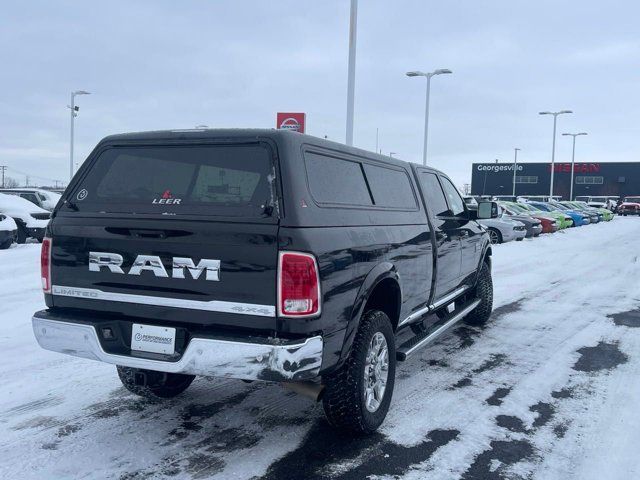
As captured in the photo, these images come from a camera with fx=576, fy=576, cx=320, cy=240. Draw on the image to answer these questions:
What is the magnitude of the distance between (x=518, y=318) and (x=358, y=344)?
494 cm

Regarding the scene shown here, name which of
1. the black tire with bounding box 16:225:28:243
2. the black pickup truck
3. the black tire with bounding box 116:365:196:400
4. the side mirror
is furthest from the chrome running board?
the black tire with bounding box 16:225:28:243

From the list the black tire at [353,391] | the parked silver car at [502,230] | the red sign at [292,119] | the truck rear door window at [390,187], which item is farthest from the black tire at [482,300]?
the parked silver car at [502,230]

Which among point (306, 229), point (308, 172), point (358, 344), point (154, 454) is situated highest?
point (308, 172)

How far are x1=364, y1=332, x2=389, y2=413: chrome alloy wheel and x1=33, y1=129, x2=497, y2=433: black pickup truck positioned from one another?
0.6 inches

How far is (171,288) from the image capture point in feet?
11.4

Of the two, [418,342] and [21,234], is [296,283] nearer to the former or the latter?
[418,342]

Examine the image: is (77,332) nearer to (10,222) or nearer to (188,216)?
(188,216)

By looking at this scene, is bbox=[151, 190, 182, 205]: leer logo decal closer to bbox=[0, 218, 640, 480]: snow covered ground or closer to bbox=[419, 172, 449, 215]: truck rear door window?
bbox=[0, 218, 640, 480]: snow covered ground

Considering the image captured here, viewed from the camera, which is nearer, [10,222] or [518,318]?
[518,318]

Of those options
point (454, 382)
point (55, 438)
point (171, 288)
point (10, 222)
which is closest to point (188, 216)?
point (171, 288)

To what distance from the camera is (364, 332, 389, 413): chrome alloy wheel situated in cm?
405

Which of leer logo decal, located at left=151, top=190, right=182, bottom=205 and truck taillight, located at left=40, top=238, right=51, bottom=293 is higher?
leer logo decal, located at left=151, top=190, right=182, bottom=205

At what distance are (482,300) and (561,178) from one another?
3494 inches

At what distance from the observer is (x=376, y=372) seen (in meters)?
4.16
